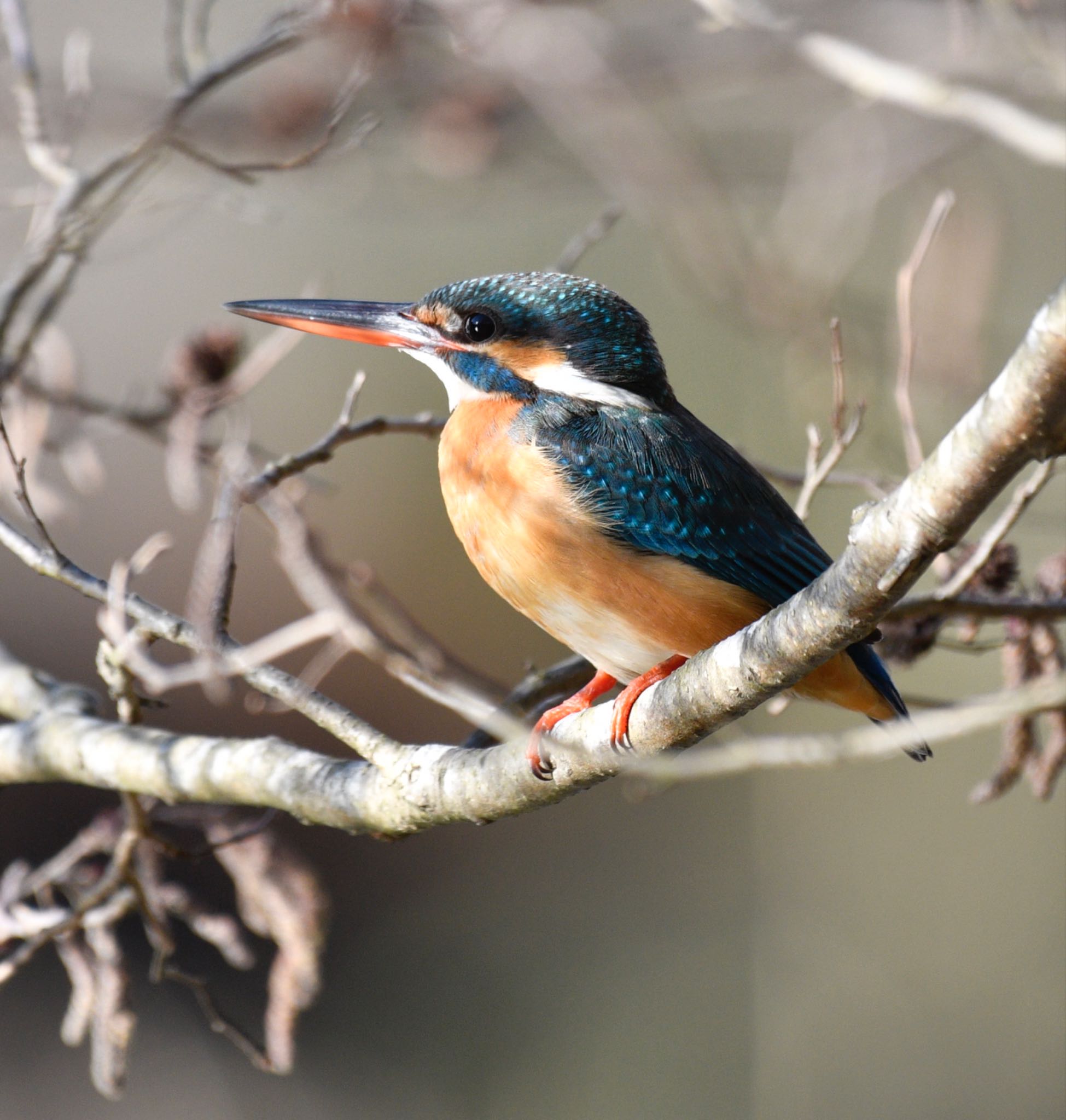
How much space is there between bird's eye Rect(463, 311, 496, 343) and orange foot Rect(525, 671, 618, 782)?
0.63m

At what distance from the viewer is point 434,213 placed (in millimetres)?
6168

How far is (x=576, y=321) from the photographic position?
2.25 m

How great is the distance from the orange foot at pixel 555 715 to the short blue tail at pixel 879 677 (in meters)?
0.41

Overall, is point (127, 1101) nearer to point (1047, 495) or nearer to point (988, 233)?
point (1047, 495)

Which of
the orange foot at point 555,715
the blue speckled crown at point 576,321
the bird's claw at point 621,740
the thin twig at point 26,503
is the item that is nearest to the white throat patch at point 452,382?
the blue speckled crown at point 576,321

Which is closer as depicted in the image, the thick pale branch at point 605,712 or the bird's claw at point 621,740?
the thick pale branch at point 605,712

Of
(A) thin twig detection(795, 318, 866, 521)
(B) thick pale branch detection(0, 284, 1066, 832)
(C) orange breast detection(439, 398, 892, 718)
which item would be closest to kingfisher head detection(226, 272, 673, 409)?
(C) orange breast detection(439, 398, 892, 718)

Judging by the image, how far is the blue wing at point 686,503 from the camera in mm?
2029

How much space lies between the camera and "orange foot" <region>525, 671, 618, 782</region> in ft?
5.19

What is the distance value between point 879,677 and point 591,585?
1.69ft

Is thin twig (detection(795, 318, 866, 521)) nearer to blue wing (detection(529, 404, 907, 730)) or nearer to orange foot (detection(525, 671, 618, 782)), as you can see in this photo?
blue wing (detection(529, 404, 907, 730))

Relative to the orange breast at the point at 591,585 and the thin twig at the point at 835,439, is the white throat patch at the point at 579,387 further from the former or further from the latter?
the thin twig at the point at 835,439

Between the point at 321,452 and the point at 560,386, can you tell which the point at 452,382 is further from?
the point at 321,452

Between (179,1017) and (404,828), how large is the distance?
338 cm
